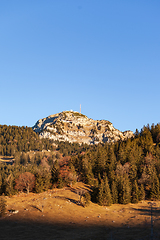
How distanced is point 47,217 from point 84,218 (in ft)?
39.7

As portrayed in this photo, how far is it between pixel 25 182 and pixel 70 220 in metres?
42.6

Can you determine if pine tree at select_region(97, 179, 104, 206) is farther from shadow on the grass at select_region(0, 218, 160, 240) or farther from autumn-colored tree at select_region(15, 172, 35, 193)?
autumn-colored tree at select_region(15, 172, 35, 193)

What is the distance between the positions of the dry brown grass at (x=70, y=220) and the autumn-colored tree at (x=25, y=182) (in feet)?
16.8

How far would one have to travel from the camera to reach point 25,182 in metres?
118

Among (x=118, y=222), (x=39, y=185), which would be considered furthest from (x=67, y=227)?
(x=39, y=185)

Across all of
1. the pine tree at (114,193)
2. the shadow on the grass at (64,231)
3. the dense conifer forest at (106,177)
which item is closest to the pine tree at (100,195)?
the dense conifer forest at (106,177)

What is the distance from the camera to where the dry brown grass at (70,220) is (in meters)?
66.4

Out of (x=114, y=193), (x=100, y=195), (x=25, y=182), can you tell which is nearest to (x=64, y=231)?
(x=100, y=195)

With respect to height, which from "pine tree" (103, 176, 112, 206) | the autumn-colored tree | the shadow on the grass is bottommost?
the shadow on the grass

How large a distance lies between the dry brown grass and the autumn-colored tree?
511 cm

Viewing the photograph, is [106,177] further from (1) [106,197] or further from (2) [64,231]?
(2) [64,231]

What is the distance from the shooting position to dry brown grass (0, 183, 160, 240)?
6638cm

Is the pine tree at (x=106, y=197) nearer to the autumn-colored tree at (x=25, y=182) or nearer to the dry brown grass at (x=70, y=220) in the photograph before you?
the dry brown grass at (x=70, y=220)

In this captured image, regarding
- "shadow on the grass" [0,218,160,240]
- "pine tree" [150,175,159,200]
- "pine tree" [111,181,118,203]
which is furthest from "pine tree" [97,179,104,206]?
"shadow on the grass" [0,218,160,240]
